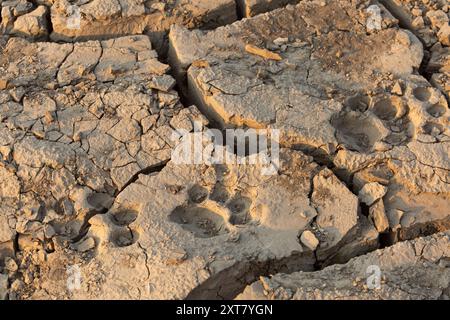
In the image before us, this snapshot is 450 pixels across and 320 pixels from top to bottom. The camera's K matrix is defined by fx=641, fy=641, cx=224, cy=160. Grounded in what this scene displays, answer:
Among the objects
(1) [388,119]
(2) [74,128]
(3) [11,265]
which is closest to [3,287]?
(3) [11,265]

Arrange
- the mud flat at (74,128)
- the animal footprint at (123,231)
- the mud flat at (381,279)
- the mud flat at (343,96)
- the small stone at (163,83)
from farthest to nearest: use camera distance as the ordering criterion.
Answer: the small stone at (163,83)
the mud flat at (343,96)
the mud flat at (74,128)
the animal footprint at (123,231)
the mud flat at (381,279)

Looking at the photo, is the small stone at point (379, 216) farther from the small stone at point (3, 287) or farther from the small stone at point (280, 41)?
the small stone at point (3, 287)

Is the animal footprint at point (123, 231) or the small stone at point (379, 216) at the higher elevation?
the animal footprint at point (123, 231)

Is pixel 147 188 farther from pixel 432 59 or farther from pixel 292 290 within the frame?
pixel 432 59

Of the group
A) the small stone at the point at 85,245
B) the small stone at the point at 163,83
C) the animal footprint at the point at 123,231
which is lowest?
the small stone at the point at 85,245

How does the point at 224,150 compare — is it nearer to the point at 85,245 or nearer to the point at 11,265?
the point at 85,245

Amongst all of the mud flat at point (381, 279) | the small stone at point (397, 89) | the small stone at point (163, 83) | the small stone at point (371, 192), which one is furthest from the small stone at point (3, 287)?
the small stone at point (397, 89)
